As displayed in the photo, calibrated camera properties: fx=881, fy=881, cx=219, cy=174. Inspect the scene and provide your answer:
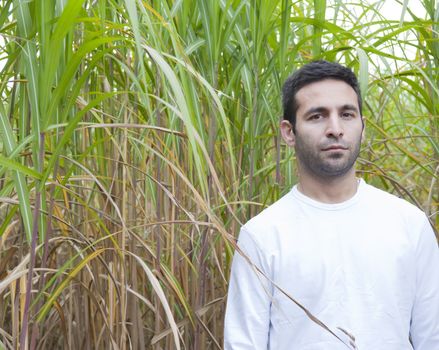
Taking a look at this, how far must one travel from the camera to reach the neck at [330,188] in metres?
1.45

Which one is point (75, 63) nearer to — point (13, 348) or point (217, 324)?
point (13, 348)

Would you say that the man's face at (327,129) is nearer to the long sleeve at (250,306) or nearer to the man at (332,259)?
the man at (332,259)

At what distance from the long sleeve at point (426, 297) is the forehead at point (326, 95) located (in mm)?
256

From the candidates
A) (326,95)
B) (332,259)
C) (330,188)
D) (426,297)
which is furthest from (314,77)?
(426,297)

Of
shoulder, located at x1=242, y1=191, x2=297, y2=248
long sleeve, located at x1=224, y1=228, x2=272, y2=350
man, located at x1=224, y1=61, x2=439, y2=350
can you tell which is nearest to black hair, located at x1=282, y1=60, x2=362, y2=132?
man, located at x1=224, y1=61, x2=439, y2=350

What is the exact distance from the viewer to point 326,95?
1.47 meters

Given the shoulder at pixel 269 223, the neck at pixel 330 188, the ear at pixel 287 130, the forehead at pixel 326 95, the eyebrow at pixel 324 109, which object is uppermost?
the forehead at pixel 326 95

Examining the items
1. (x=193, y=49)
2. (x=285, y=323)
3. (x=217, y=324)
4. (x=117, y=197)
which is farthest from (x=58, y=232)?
(x=285, y=323)

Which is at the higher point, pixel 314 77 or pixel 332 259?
pixel 314 77

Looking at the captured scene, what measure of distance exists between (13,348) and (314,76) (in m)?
0.67

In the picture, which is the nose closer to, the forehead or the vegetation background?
the forehead

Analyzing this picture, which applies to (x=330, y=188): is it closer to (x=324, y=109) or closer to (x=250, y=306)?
(x=324, y=109)

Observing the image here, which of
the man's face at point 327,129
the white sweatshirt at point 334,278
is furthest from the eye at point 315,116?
the white sweatshirt at point 334,278

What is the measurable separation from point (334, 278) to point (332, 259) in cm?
3
